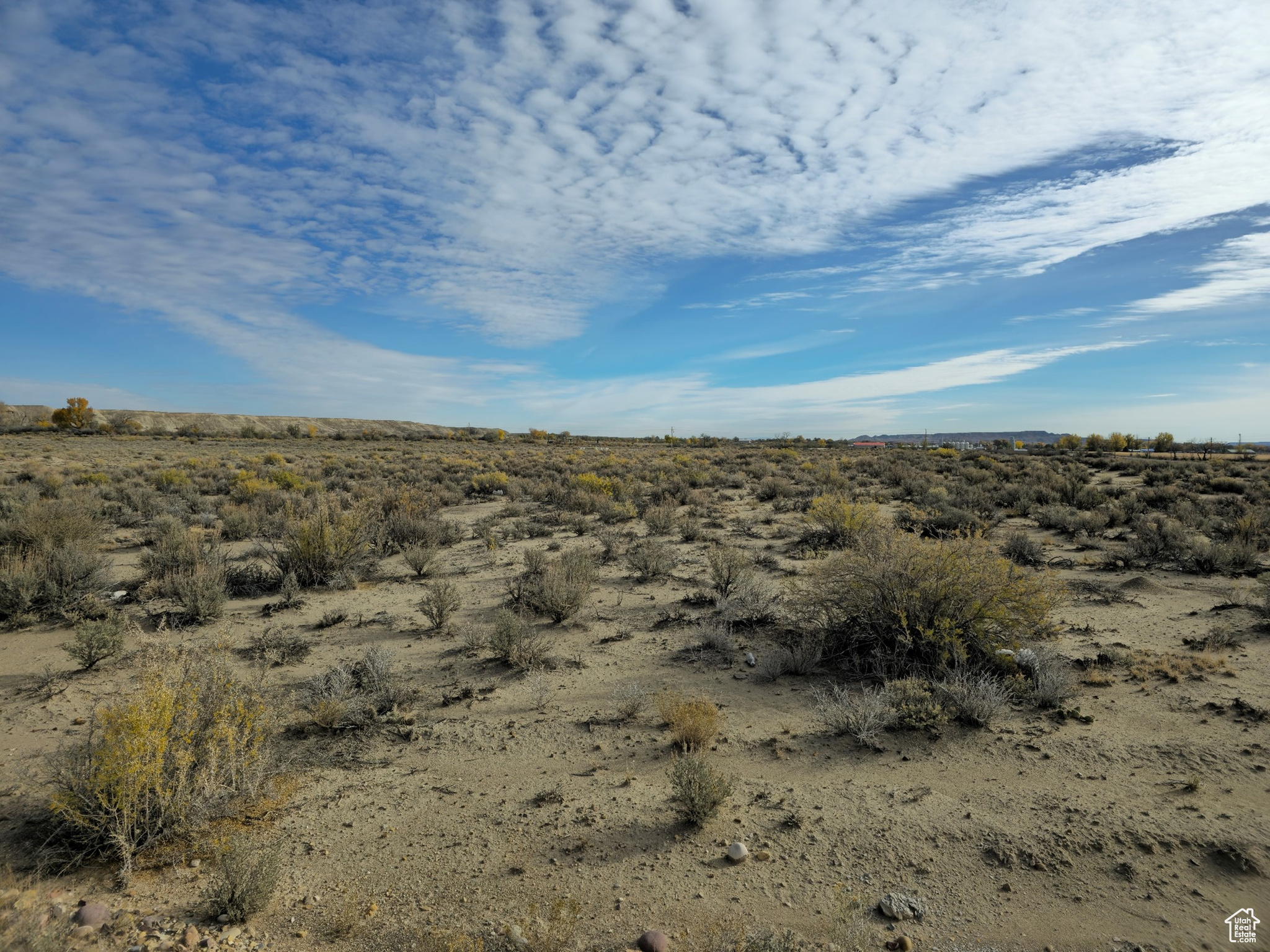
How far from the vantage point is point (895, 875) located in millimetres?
3566

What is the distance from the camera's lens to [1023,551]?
1038 centimetres

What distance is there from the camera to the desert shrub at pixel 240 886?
317 cm

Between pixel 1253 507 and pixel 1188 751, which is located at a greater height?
pixel 1253 507

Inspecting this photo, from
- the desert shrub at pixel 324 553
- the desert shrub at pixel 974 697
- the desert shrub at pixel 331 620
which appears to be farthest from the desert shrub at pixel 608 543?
the desert shrub at pixel 974 697

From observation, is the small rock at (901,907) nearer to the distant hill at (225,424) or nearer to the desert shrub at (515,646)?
the desert shrub at (515,646)

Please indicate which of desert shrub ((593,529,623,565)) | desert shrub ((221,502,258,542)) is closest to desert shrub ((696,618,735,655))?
desert shrub ((593,529,623,565))

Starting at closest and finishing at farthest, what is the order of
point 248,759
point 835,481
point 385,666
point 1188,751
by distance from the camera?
point 248,759 → point 1188,751 → point 385,666 → point 835,481

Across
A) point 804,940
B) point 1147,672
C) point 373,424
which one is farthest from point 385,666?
point 373,424

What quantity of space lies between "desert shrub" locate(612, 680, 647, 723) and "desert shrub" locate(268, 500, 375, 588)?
547cm

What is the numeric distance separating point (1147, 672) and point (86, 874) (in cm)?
880

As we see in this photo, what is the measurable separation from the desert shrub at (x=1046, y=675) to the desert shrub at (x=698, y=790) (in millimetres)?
3319

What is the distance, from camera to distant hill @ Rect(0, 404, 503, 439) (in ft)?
214

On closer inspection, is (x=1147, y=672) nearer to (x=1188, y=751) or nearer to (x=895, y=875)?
(x=1188, y=751)

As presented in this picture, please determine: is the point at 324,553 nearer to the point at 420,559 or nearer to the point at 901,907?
the point at 420,559
